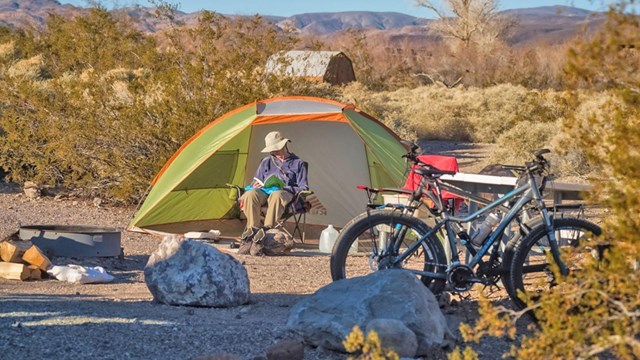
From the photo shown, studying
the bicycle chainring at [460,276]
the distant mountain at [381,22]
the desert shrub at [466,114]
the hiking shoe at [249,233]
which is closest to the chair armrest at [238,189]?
the hiking shoe at [249,233]

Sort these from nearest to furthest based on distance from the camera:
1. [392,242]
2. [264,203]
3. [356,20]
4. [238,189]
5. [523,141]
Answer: [392,242], [264,203], [238,189], [523,141], [356,20]

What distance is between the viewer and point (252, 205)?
9.44 metres

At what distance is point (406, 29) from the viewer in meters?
143

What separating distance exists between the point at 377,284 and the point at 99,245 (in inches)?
140

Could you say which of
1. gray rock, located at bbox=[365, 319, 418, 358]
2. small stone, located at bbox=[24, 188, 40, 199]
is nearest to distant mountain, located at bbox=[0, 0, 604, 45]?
small stone, located at bbox=[24, 188, 40, 199]

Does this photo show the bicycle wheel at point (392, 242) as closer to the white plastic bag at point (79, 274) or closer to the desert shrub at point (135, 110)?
the white plastic bag at point (79, 274)

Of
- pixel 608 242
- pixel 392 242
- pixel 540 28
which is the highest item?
pixel 540 28

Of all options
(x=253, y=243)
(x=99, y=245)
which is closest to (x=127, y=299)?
(x=99, y=245)

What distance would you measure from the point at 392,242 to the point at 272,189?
12.5ft

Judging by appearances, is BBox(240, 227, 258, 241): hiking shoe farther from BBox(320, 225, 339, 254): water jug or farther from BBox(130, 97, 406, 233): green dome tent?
BBox(130, 97, 406, 233): green dome tent

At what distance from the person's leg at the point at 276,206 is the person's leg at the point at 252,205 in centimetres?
13

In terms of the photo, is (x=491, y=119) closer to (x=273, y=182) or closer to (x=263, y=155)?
(x=263, y=155)

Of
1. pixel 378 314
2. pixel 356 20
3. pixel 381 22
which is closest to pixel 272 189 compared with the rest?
pixel 378 314

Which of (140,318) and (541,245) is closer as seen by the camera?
(140,318)
